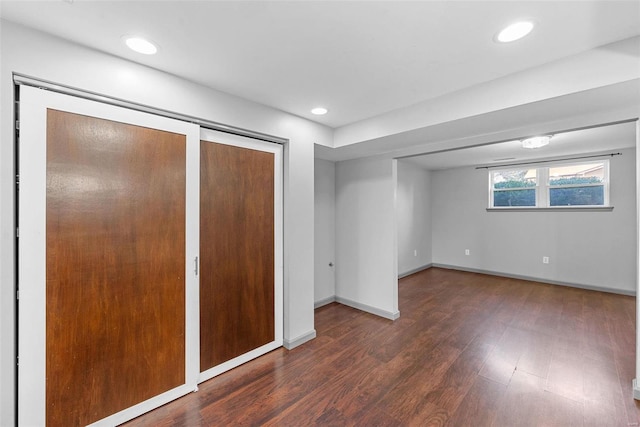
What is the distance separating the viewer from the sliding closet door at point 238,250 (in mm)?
2281

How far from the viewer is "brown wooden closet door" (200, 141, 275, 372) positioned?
7.47ft

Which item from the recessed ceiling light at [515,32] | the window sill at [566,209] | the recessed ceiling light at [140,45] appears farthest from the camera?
the window sill at [566,209]

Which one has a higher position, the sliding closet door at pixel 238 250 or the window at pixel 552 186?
the window at pixel 552 186

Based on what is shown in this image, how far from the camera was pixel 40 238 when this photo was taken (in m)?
1.55

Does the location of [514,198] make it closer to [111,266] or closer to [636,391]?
[636,391]

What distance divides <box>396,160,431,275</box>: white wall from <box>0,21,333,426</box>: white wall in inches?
122

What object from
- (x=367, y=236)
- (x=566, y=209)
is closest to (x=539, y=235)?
(x=566, y=209)

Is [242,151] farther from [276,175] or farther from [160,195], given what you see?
[160,195]

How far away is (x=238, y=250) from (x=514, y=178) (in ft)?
18.9

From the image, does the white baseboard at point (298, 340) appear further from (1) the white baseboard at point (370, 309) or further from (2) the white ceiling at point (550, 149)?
(2) the white ceiling at point (550, 149)

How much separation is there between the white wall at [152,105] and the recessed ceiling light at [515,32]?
183 cm

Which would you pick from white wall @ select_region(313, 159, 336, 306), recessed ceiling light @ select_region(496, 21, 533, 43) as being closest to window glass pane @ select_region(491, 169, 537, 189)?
white wall @ select_region(313, 159, 336, 306)

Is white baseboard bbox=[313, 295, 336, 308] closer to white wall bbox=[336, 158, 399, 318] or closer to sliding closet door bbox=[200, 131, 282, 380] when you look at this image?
white wall bbox=[336, 158, 399, 318]

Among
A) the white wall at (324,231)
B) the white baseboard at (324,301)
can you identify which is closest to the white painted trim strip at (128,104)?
the white wall at (324,231)
